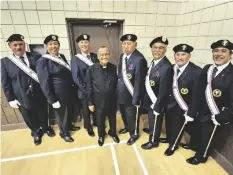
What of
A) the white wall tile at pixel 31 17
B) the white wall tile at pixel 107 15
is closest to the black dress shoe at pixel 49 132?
the white wall tile at pixel 31 17

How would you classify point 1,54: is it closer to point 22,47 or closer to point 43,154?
point 22,47

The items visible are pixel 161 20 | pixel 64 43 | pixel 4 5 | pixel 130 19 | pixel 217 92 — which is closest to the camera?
pixel 217 92

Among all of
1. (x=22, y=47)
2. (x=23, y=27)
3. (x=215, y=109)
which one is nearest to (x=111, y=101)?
(x=215, y=109)

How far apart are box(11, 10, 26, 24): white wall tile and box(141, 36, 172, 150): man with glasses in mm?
2026

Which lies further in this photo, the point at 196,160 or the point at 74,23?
the point at 74,23

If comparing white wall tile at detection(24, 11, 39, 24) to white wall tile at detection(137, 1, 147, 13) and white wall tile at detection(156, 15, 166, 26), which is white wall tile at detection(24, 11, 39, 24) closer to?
white wall tile at detection(137, 1, 147, 13)

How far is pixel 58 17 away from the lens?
2.38 meters

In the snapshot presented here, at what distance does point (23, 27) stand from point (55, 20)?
0.50m

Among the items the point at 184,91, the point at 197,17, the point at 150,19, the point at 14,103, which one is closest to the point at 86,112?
the point at 14,103

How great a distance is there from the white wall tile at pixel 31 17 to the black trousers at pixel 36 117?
1.32 meters

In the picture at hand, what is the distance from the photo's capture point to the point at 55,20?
2379 millimetres

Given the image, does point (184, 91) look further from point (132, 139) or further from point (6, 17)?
point (6, 17)

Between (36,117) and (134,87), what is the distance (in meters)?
1.61

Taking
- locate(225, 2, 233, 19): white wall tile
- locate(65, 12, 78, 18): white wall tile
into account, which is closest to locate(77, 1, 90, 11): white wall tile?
locate(65, 12, 78, 18): white wall tile
